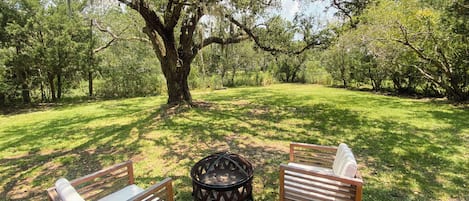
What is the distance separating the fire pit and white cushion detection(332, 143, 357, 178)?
770 mm

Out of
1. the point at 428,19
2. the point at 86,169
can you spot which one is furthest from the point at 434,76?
the point at 86,169

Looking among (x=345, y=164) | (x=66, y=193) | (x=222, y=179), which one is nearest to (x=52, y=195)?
(x=66, y=193)

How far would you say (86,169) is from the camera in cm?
331

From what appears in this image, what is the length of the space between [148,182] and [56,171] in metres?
1.50

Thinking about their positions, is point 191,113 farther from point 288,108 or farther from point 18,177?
point 18,177

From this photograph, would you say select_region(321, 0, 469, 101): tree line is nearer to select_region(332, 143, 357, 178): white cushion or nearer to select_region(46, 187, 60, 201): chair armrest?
select_region(332, 143, 357, 178): white cushion

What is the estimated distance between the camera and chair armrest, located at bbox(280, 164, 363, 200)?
69.9 inches

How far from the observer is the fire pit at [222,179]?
195 centimetres

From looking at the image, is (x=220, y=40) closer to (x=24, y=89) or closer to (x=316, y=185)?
(x=316, y=185)

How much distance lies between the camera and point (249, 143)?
4168 mm

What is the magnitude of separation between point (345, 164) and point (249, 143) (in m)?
2.36

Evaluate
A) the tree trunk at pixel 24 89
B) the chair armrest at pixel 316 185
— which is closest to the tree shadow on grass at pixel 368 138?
the chair armrest at pixel 316 185

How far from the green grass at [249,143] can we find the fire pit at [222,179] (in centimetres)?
48

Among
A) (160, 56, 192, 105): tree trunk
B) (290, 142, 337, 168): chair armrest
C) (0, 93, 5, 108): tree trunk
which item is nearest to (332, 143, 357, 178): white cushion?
(290, 142, 337, 168): chair armrest
